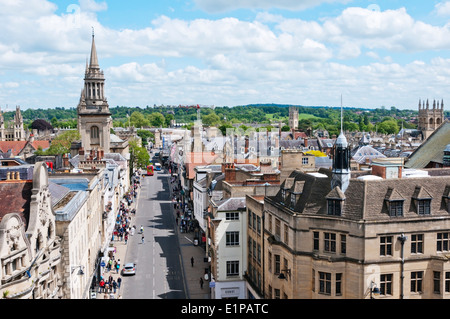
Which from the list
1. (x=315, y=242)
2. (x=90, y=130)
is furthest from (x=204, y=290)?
(x=90, y=130)

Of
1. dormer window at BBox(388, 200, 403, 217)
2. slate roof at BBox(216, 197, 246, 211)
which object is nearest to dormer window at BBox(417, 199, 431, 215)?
dormer window at BBox(388, 200, 403, 217)

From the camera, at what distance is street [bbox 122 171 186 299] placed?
44375 mm

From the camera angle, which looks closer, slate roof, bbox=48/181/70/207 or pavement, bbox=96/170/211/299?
slate roof, bbox=48/181/70/207

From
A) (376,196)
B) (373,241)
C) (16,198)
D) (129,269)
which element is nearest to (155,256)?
(129,269)

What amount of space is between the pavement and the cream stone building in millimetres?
13174

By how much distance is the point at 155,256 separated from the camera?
55.5m

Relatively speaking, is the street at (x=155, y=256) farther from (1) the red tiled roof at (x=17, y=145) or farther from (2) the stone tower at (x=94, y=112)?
(1) the red tiled roof at (x=17, y=145)

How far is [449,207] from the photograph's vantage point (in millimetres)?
29719

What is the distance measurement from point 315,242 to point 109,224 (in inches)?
1409

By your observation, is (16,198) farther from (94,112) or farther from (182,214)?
(94,112)

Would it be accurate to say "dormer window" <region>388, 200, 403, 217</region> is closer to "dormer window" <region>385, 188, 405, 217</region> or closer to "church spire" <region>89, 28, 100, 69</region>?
"dormer window" <region>385, 188, 405, 217</region>

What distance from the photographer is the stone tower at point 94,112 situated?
9619 cm
